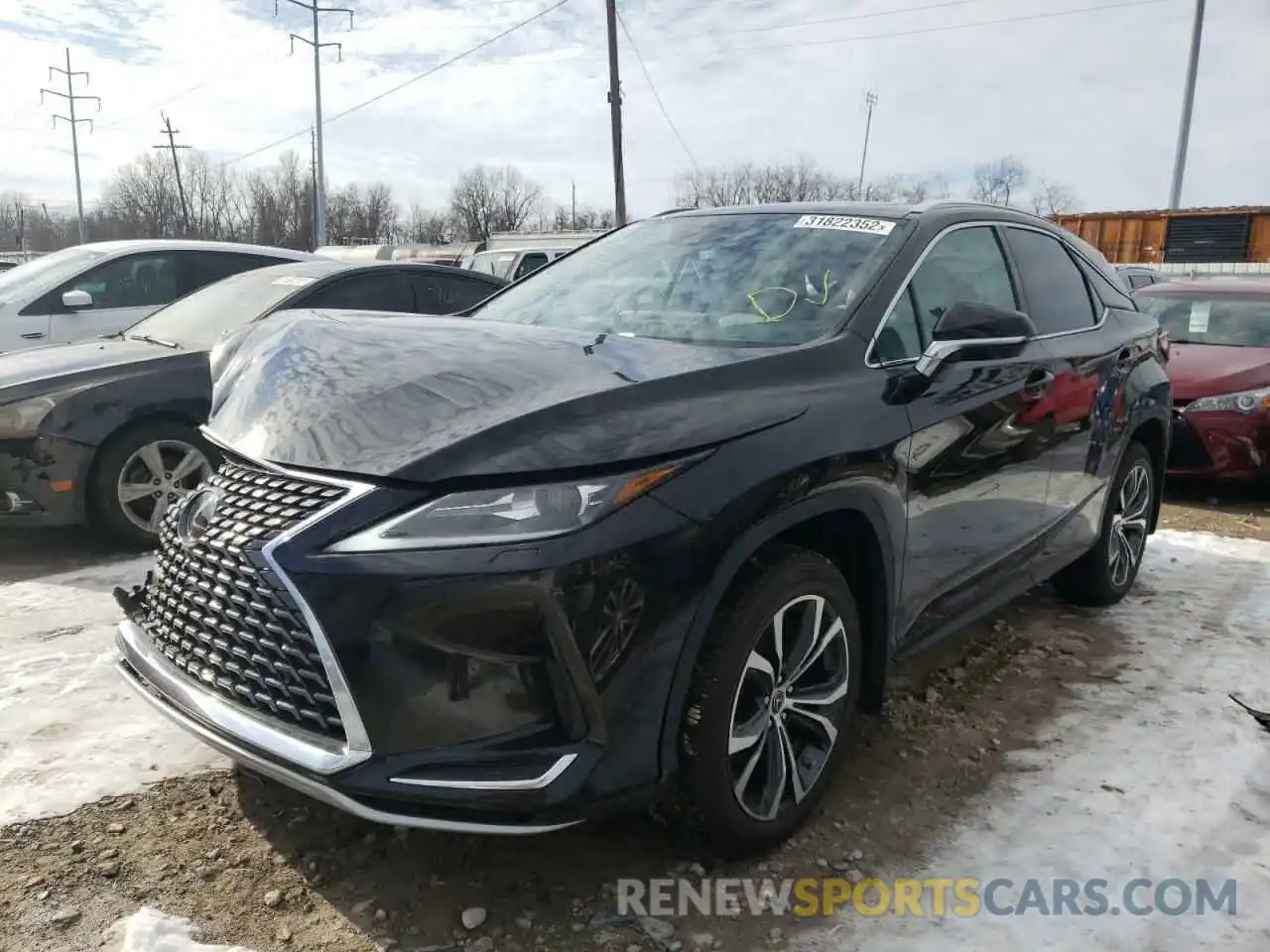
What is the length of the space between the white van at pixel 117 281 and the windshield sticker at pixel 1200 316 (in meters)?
7.17

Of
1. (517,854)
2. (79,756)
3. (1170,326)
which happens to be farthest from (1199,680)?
(1170,326)

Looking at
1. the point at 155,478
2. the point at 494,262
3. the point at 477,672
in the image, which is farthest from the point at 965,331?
the point at 494,262

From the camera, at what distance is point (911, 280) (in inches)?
119

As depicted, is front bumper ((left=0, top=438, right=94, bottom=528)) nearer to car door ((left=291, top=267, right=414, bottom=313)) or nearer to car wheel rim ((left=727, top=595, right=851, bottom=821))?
car door ((left=291, top=267, right=414, bottom=313))

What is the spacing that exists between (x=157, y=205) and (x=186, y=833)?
3191 inches

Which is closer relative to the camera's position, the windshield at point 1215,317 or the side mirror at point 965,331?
the side mirror at point 965,331

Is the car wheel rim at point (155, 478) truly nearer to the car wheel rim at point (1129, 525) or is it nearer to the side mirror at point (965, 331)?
the side mirror at point (965, 331)

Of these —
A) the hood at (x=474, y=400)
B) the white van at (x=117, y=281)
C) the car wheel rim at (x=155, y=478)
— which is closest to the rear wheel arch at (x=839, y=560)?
the hood at (x=474, y=400)

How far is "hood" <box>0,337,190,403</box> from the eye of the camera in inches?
184

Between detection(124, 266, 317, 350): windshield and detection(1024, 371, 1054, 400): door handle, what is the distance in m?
4.03

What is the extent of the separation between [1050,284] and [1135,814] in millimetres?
2102

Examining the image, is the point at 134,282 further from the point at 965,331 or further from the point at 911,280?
the point at 965,331

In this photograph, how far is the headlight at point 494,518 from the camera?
1953 millimetres

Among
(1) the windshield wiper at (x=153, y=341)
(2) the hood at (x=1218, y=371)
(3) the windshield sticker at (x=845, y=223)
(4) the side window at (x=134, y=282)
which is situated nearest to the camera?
(3) the windshield sticker at (x=845, y=223)
